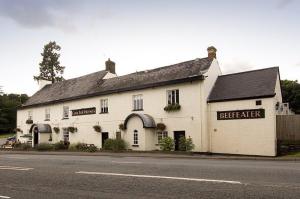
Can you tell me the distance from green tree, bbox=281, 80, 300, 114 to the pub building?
25334 millimetres

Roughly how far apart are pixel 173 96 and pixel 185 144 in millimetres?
4742

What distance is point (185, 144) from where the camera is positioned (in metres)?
29.3

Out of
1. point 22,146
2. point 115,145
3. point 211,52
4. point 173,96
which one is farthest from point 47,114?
point 211,52

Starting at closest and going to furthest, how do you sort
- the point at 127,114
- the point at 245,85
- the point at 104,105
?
the point at 245,85 → the point at 127,114 → the point at 104,105

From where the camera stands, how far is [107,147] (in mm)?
34031

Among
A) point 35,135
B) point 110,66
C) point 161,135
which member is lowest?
point 35,135

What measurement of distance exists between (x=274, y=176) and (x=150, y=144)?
72.2 feet

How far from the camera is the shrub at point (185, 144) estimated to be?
95.9ft

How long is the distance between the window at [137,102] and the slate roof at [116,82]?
0.96 metres

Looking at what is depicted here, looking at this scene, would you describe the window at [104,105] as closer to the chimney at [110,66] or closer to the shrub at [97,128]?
the shrub at [97,128]

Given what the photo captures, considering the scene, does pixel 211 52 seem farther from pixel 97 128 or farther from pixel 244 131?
pixel 97 128

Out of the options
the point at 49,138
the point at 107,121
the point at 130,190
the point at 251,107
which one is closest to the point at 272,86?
the point at 251,107

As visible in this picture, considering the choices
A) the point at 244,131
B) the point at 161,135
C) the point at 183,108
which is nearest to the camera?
the point at 244,131

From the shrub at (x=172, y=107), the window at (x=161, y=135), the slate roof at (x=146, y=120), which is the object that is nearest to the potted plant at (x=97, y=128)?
the slate roof at (x=146, y=120)
